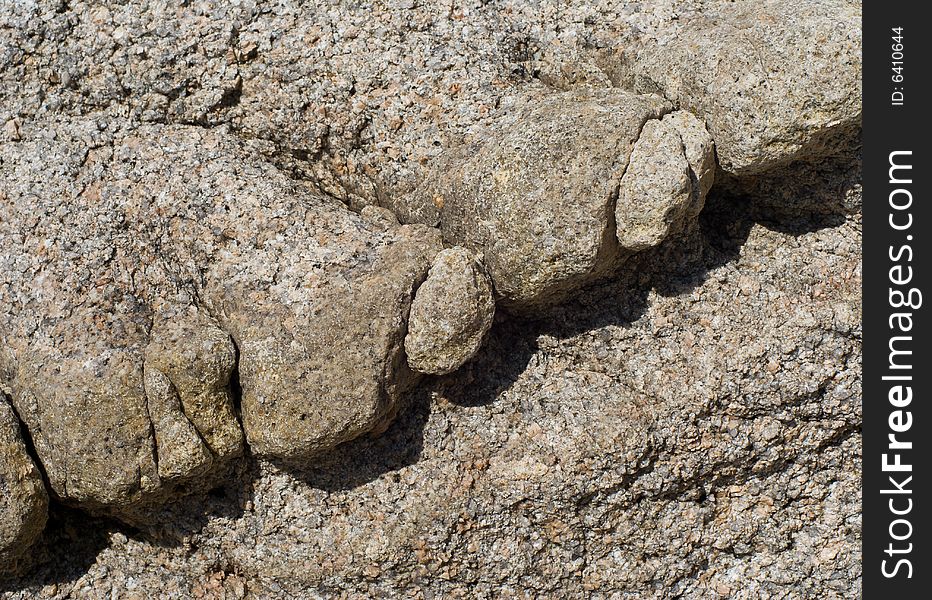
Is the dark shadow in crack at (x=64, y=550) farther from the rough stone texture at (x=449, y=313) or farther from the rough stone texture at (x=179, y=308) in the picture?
the rough stone texture at (x=449, y=313)

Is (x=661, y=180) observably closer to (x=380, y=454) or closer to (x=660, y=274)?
(x=660, y=274)

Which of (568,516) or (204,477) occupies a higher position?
(204,477)

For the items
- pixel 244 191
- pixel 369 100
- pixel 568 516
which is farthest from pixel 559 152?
pixel 568 516

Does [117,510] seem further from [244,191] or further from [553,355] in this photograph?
[553,355]

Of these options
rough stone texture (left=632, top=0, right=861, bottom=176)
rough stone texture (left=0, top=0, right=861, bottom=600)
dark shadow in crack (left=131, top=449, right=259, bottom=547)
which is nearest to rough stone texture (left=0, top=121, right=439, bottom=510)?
rough stone texture (left=0, top=0, right=861, bottom=600)

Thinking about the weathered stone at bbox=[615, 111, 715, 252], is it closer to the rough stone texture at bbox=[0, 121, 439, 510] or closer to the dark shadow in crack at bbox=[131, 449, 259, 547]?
the rough stone texture at bbox=[0, 121, 439, 510]


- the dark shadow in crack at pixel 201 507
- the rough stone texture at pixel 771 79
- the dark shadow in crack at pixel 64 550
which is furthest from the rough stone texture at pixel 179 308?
the rough stone texture at pixel 771 79
